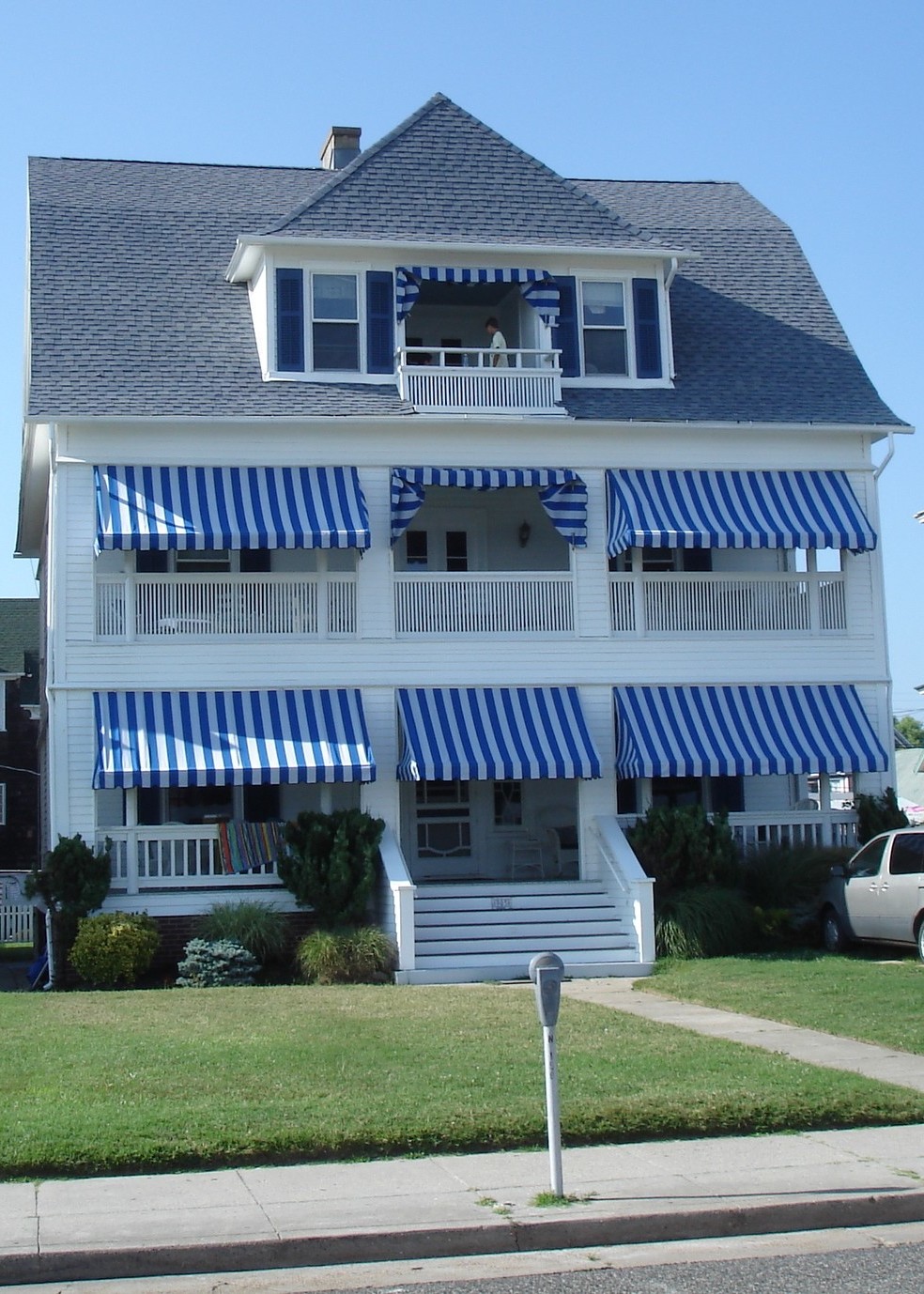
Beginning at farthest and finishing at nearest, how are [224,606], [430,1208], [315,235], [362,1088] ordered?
[315,235] < [224,606] < [362,1088] < [430,1208]

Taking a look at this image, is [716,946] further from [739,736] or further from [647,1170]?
[647,1170]

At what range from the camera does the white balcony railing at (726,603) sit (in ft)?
78.8

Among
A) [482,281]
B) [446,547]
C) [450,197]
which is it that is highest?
[450,197]

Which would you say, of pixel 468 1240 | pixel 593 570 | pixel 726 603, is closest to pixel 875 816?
pixel 726 603

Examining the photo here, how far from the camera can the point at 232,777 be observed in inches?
846

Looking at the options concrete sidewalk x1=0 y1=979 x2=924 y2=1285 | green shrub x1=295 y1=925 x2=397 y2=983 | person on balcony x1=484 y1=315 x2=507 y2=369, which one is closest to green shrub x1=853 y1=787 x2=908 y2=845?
green shrub x1=295 y1=925 x2=397 y2=983

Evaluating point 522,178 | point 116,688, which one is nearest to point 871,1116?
point 116,688

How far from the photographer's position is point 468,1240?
8539 mm

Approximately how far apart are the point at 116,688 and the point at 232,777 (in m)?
2.22

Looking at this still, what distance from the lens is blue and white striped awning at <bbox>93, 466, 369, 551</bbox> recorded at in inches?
862

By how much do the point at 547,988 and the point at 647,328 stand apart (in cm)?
1695

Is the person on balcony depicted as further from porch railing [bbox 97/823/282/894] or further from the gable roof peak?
porch railing [bbox 97/823/282/894]

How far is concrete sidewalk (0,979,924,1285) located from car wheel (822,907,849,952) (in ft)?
35.1

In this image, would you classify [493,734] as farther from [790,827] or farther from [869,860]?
[869,860]
